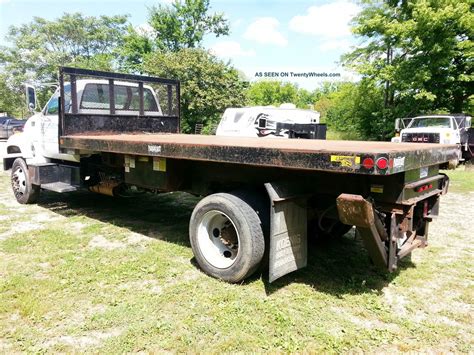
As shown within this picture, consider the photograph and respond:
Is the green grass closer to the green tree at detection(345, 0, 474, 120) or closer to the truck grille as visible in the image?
the truck grille

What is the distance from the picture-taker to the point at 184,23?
127ft

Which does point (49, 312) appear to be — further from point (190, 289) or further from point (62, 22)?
point (62, 22)

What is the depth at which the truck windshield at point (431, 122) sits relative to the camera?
14816 millimetres

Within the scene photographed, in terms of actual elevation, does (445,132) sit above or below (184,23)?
below

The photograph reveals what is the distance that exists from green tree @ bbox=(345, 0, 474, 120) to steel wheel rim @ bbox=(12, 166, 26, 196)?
57.4ft

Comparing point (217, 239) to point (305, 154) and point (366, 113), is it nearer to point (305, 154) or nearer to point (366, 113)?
point (305, 154)

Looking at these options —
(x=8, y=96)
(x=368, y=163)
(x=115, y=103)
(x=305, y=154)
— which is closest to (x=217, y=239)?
(x=305, y=154)

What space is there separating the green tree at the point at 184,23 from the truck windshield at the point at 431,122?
91.0 feet

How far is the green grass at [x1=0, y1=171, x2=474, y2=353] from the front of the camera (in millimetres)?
2818

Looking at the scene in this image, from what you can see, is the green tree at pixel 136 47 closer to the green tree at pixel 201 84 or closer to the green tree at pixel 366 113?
the green tree at pixel 201 84

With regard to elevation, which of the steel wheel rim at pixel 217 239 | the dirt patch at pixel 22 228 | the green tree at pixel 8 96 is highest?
the green tree at pixel 8 96

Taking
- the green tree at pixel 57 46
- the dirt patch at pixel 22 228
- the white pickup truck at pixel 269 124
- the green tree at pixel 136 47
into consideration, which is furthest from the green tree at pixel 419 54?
the green tree at pixel 57 46

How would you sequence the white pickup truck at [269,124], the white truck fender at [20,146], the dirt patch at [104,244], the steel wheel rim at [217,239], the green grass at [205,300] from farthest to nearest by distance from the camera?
the white pickup truck at [269,124], the white truck fender at [20,146], the dirt patch at [104,244], the steel wheel rim at [217,239], the green grass at [205,300]

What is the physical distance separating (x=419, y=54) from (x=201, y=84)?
12.9m
